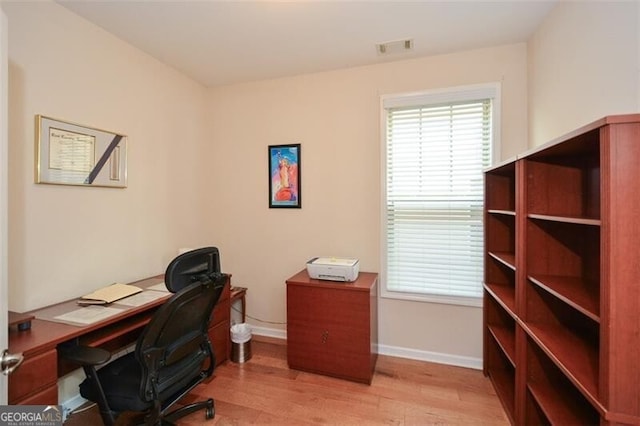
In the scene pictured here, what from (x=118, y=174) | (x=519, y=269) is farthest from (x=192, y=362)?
(x=519, y=269)

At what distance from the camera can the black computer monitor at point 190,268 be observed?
56.9 inches

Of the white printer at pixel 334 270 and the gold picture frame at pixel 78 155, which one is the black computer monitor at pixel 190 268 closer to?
the white printer at pixel 334 270

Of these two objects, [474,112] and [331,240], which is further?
[331,240]

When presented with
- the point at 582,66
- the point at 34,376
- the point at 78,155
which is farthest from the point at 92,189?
the point at 582,66

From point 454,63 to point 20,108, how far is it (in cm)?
303

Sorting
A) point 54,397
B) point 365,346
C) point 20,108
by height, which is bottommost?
point 365,346

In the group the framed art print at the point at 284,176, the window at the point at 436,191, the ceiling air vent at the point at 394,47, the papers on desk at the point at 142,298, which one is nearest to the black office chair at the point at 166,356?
the papers on desk at the point at 142,298

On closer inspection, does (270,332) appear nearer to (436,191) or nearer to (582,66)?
(436,191)

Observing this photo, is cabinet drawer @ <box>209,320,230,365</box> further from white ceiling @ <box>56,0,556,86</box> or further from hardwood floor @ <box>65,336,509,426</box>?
white ceiling @ <box>56,0,556,86</box>

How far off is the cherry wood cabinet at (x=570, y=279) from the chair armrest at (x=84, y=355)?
1937 millimetres

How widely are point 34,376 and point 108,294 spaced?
689mm

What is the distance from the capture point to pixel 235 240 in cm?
313

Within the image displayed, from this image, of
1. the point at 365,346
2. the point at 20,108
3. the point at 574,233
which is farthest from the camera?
the point at 365,346

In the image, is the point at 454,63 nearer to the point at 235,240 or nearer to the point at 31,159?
the point at 235,240
